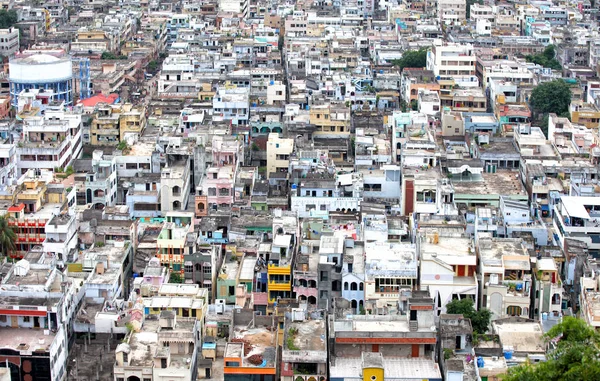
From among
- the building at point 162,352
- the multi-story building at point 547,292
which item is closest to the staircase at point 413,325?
the multi-story building at point 547,292

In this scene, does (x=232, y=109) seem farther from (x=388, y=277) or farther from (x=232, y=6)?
(x=232, y=6)

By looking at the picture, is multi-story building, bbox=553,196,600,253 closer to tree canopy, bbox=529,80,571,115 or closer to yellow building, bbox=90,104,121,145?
tree canopy, bbox=529,80,571,115

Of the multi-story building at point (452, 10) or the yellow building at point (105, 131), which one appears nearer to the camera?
the yellow building at point (105, 131)

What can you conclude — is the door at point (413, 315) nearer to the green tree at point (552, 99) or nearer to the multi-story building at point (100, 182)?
the multi-story building at point (100, 182)

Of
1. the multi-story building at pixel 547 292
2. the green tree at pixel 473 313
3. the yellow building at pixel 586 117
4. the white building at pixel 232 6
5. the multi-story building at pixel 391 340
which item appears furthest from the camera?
the white building at pixel 232 6

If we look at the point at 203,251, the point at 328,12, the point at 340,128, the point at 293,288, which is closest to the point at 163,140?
the point at 340,128

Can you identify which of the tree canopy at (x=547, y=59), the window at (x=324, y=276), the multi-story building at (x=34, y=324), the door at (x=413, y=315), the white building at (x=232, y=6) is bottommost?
the multi-story building at (x=34, y=324)

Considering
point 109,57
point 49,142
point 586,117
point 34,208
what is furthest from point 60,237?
point 109,57
